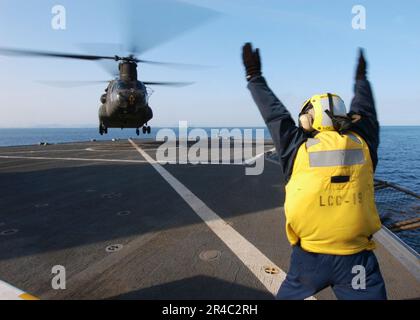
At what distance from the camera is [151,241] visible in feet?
18.7

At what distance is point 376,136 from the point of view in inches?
105

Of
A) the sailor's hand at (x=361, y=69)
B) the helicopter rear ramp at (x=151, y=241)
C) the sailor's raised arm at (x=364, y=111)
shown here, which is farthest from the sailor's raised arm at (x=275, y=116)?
the helicopter rear ramp at (x=151, y=241)

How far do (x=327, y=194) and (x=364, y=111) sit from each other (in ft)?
3.49

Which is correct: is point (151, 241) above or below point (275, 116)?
below

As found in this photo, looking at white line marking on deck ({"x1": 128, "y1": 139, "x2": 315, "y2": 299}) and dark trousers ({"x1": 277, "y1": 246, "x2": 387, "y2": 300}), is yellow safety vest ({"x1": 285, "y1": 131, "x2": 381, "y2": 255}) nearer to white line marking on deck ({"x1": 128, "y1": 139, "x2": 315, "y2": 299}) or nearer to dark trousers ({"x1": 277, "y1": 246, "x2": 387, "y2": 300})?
dark trousers ({"x1": 277, "y1": 246, "x2": 387, "y2": 300})

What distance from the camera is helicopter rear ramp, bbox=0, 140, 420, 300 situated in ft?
13.3

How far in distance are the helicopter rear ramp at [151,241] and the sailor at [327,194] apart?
154 cm

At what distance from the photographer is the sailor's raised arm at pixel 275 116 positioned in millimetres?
2484

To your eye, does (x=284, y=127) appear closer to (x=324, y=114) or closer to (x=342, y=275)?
(x=324, y=114)

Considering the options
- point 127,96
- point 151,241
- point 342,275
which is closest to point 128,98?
point 127,96

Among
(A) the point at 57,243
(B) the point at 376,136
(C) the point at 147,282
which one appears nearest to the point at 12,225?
(A) the point at 57,243

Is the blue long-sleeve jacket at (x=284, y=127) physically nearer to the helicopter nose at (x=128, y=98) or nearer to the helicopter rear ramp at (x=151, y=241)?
the helicopter rear ramp at (x=151, y=241)

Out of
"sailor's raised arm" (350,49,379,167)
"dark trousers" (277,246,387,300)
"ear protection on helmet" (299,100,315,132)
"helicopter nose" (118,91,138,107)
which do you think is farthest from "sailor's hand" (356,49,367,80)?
"helicopter nose" (118,91,138,107)
